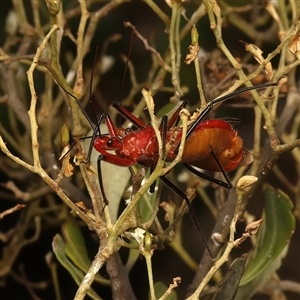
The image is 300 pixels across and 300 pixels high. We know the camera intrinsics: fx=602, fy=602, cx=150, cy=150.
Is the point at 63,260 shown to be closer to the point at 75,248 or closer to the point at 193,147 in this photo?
the point at 75,248

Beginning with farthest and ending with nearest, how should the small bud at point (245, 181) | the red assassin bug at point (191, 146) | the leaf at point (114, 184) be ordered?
the leaf at point (114, 184)
the red assassin bug at point (191, 146)
the small bud at point (245, 181)

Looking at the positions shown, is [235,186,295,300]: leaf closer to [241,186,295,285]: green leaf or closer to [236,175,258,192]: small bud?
[241,186,295,285]: green leaf

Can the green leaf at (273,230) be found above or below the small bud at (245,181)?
below

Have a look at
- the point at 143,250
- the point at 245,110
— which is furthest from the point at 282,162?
the point at 143,250

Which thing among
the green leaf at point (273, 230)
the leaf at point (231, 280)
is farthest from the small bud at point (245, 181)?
the green leaf at point (273, 230)

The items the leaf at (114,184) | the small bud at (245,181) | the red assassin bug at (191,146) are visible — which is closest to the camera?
the small bud at (245,181)

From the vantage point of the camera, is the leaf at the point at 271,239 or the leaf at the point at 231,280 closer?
the leaf at the point at 231,280

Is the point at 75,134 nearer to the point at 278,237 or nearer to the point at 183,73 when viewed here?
the point at 278,237

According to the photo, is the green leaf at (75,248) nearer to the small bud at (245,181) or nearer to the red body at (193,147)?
the red body at (193,147)

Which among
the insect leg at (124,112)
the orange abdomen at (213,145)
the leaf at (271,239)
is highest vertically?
the insect leg at (124,112)
